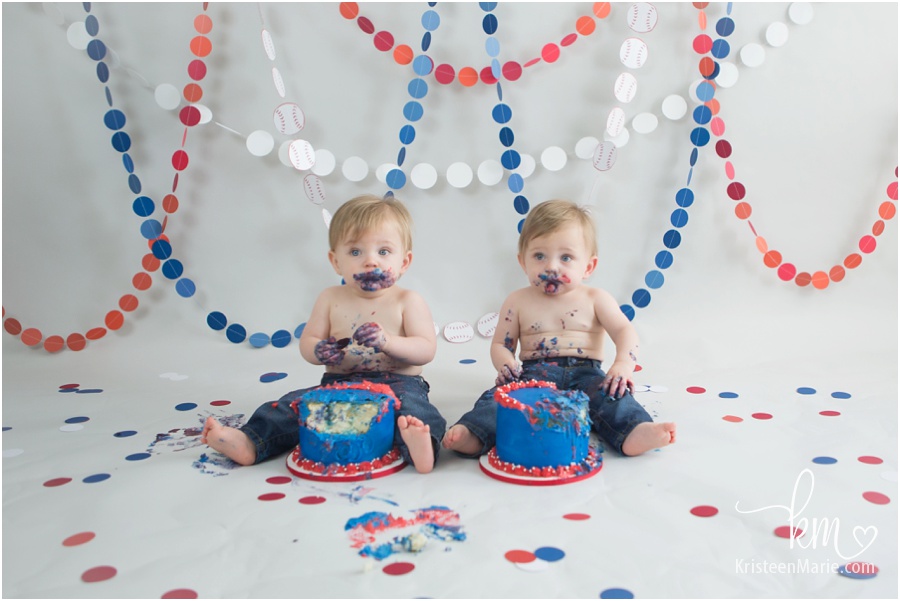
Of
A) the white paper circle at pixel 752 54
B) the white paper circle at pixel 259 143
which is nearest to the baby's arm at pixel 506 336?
the white paper circle at pixel 259 143

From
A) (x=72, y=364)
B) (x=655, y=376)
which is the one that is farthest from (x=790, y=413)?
(x=72, y=364)

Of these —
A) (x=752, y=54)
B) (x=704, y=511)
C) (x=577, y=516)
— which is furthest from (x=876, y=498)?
(x=752, y=54)

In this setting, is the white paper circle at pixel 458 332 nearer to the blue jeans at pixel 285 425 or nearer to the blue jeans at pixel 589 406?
the blue jeans at pixel 589 406

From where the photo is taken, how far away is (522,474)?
4.35 ft

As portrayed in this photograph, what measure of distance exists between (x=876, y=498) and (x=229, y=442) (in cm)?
102

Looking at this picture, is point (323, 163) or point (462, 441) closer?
point (462, 441)

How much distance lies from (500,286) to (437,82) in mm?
571

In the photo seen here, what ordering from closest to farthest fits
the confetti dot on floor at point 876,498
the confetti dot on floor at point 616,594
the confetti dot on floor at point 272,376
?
the confetti dot on floor at point 616,594 → the confetti dot on floor at point 876,498 → the confetti dot on floor at point 272,376

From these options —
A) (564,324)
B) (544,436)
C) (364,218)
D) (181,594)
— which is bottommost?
(181,594)

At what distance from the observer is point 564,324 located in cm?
170

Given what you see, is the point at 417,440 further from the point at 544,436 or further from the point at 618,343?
the point at 618,343

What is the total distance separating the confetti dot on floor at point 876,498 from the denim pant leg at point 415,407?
68cm

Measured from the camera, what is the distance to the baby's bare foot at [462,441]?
4.63ft

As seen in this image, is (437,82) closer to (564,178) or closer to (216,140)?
(564,178)
